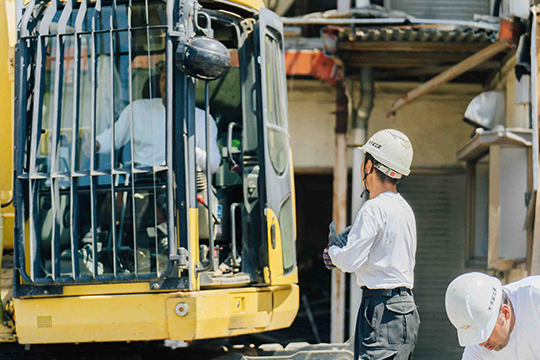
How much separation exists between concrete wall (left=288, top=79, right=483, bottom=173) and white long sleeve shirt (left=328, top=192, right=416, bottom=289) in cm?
539

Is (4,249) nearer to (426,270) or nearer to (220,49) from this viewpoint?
(220,49)

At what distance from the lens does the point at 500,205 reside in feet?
25.2

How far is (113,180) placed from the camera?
466cm

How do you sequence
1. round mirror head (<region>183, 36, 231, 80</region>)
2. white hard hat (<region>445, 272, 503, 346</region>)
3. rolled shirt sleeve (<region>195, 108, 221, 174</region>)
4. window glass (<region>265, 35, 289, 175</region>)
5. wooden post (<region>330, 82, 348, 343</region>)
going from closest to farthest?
white hard hat (<region>445, 272, 503, 346</region>) → round mirror head (<region>183, 36, 231, 80</region>) → rolled shirt sleeve (<region>195, 108, 221, 174</region>) → window glass (<region>265, 35, 289, 175</region>) → wooden post (<region>330, 82, 348, 343</region>)

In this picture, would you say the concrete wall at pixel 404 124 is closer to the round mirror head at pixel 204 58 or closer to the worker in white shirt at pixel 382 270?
the round mirror head at pixel 204 58

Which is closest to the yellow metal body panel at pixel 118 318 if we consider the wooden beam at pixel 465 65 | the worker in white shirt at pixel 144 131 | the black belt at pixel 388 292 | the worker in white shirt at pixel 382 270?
the worker in white shirt at pixel 144 131

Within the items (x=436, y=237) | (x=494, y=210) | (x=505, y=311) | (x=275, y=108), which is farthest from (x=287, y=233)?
(x=436, y=237)

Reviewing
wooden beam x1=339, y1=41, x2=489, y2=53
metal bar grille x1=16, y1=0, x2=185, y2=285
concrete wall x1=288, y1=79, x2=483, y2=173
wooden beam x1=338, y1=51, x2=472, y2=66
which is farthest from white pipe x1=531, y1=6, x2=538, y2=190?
metal bar grille x1=16, y1=0, x2=185, y2=285

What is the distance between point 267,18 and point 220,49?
1.01 meters

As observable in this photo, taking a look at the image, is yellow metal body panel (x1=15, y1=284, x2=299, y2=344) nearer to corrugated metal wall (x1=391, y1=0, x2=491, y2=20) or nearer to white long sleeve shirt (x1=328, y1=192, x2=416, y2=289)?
white long sleeve shirt (x1=328, y1=192, x2=416, y2=289)

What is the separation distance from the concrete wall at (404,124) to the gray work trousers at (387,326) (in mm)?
5492

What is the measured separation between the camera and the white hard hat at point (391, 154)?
4.22 metres

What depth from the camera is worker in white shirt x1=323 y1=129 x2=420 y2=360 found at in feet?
13.2

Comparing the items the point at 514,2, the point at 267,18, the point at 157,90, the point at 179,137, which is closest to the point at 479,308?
the point at 179,137
